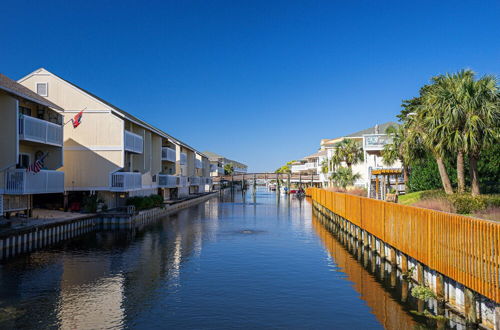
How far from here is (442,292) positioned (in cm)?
1555


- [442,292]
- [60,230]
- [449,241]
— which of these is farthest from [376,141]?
[449,241]

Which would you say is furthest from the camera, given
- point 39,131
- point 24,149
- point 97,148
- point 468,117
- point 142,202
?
point 142,202

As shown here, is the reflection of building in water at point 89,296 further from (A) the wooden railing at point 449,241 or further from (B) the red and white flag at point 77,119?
(B) the red and white flag at point 77,119

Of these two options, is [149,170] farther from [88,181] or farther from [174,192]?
[174,192]

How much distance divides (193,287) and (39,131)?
64.6ft

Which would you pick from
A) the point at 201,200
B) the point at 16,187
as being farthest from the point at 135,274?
the point at 201,200

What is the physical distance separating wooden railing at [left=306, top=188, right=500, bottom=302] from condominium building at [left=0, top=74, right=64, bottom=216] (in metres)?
23.3

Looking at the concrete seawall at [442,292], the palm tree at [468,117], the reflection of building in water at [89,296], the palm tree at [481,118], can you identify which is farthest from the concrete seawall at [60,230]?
the palm tree at [481,118]

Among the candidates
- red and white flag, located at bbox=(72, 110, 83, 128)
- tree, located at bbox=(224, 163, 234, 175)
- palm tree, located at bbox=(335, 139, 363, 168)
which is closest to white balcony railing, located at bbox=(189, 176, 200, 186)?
palm tree, located at bbox=(335, 139, 363, 168)

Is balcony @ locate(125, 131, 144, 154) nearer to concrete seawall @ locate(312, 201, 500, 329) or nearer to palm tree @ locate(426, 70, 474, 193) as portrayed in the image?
concrete seawall @ locate(312, 201, 500, 329)

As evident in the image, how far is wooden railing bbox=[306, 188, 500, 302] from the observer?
467 inches

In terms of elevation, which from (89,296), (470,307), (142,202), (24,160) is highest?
(24,160)

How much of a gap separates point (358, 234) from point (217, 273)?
14.6m

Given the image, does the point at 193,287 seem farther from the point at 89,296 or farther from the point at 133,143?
the point at 133,143
